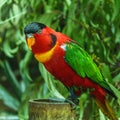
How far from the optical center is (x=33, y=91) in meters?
3.39

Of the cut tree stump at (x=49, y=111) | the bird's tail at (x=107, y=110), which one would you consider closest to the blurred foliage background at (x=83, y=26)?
the bird's tail at (x=107, y=110)

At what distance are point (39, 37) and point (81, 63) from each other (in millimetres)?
300

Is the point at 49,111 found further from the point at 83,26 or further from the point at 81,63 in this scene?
the point at 83,26

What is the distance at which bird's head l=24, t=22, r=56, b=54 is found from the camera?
1950mm

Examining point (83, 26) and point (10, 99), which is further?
point (10, 99)

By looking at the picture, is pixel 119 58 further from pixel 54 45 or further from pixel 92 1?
pixel 54 45

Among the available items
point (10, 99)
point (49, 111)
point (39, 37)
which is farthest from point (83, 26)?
point (10, 99)

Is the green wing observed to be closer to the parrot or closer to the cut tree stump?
the parrot

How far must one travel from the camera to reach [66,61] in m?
2.12

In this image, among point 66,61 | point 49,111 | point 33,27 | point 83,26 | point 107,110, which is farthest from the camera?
point 83,26

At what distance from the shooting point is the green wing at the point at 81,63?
2.15m

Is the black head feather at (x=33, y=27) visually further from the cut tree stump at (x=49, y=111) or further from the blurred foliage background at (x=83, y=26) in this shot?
the blurred foliage background at (x=83, y=26)

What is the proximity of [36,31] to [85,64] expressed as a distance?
35 cm

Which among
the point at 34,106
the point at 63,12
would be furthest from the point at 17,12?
the point at 34,106
